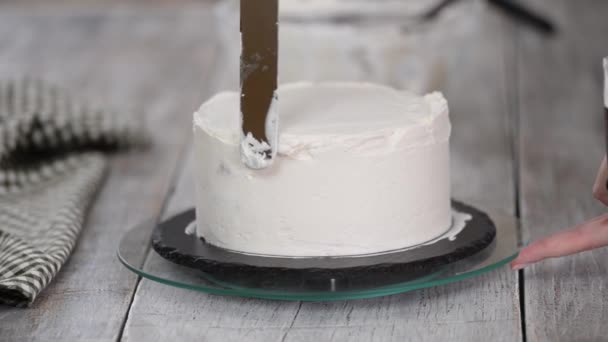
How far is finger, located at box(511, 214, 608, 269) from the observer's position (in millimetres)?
980

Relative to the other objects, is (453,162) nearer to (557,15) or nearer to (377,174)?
(377,174)

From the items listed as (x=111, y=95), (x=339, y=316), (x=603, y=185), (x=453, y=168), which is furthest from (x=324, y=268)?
(x=111, y=95)

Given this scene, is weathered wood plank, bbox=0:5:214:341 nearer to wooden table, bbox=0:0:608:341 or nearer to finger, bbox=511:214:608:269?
wooden table, bbox=0:0:608:341

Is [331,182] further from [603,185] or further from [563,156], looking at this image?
[563,156]

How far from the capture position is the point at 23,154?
1536 mm

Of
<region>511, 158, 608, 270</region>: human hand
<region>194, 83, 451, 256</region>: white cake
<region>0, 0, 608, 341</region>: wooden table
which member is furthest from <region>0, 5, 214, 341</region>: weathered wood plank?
<region>511, 158, 608, 270</region>: human hand

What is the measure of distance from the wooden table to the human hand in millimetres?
40

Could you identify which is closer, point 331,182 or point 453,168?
point 331,182

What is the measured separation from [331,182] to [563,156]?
30.4 inches

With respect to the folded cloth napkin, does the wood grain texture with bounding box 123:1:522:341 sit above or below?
above

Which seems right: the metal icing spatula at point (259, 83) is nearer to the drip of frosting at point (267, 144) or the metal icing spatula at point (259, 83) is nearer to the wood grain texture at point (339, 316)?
the drip of frosting at point (267, 144)

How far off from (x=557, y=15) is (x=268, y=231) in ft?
5.88

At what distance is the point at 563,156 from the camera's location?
163 centimetres

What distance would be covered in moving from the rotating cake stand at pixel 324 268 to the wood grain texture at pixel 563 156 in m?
0.07
